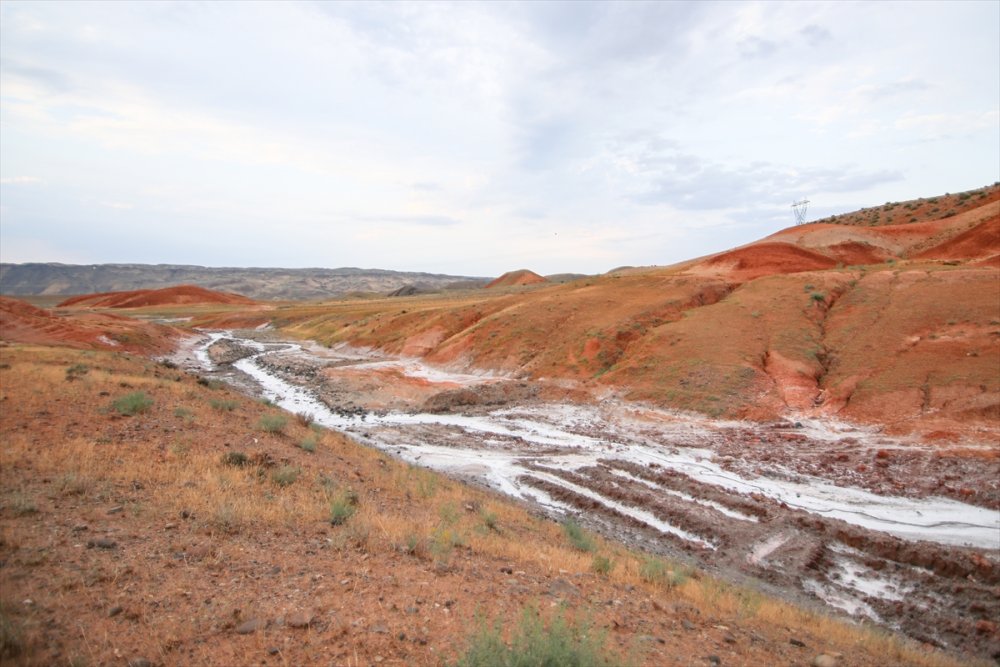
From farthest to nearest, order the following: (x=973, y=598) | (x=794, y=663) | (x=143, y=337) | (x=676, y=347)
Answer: (x=143, y=337) < (x=676, y=347) < (x=973, y=598) < (x=794, y=663)

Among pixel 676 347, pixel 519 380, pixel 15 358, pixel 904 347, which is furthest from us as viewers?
pixel 519 380

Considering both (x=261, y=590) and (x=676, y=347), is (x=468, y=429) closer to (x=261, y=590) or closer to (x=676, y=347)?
(x=676, y=347)

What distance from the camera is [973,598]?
27.6 feet

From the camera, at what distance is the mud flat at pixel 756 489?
354 inches

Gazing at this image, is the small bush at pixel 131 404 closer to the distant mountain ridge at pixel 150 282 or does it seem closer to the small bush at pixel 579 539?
the small bush at pixel 579 539

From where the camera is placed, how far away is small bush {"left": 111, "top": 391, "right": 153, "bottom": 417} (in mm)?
12750

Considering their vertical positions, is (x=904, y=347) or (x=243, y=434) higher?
(x=904, y=347)

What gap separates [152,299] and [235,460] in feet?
393

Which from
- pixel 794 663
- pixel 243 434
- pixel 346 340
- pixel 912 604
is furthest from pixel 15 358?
pixel 346 340

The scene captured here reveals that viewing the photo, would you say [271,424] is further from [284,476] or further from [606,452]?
[606,452]

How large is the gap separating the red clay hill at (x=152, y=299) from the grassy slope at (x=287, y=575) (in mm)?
114107

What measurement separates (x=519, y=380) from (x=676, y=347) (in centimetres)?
780

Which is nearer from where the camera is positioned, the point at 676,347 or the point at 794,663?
the point at 794,663

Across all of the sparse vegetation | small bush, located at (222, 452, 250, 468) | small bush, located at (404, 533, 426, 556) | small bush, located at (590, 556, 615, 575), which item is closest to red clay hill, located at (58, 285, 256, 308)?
the sparse vegetation
